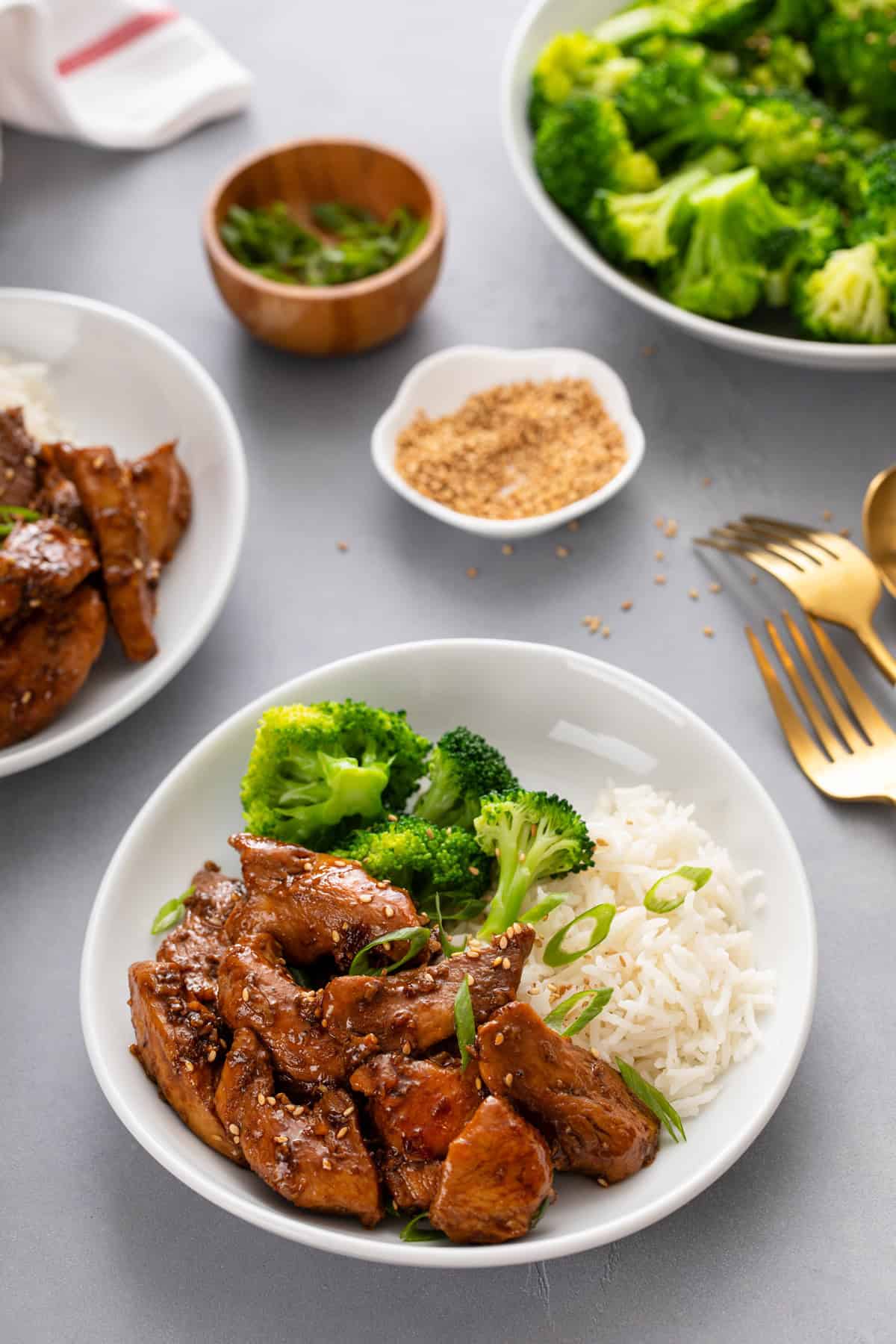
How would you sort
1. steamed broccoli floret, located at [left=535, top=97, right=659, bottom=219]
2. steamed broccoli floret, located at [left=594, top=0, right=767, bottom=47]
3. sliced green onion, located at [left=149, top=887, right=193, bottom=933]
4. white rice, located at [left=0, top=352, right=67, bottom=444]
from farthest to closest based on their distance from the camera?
steamed broccoli floret, located at [left=594, top=0, right=767, bottom=47]
steamed broccoli floret, located at [left=535, top=97, right=659, bottom=219]
white rice, located at [left=0, top=352, right=67, bottom=444]
sliced green onion, located at [left=149, top=887, right=193, bottom=933]

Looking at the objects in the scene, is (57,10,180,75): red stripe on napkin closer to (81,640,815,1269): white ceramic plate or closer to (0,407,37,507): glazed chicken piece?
(0,407,37,507): glazed chicken piece

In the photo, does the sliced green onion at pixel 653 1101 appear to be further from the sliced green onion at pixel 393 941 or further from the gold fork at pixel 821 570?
the gold fork at pixel 821 570

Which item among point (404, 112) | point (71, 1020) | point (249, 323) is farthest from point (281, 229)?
point (71, 1020)

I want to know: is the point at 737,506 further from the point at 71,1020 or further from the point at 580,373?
the point at 71,1020

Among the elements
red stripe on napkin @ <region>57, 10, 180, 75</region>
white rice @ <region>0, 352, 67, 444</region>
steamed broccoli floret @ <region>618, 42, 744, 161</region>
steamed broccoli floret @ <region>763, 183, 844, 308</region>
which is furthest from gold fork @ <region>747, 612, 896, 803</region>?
red stripe on napkin @ <region>57, 10, 180, 75</region>

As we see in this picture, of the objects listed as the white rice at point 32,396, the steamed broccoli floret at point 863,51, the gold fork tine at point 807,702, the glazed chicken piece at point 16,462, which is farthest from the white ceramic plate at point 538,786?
the steamed broccoli floret at point 863,51

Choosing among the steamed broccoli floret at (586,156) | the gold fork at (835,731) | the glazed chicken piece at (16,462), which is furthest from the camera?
the steamed broccoli floret at (586,156)
